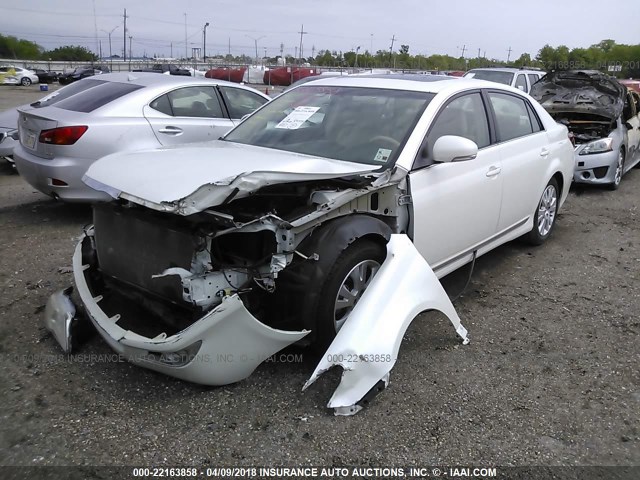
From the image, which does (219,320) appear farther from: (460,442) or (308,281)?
(460,442)

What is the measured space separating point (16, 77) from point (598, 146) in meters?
40.0

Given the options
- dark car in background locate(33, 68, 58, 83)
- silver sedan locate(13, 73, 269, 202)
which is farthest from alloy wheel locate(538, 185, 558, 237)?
dark car in background locate(33, 68, 58, 83)

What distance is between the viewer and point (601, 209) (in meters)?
7.53

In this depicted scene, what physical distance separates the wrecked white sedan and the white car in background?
40.2 metres

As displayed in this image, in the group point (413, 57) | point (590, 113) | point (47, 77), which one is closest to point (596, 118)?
point (590, 113)

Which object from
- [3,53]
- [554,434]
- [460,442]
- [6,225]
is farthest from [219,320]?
[3,53]

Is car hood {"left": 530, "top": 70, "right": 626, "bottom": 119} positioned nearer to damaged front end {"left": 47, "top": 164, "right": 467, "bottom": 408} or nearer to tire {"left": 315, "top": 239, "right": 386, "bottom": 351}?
damaged front end {"left": 47, "top": 164, "right": 467, "bottom": 408}

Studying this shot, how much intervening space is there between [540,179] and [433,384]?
278 centimetres

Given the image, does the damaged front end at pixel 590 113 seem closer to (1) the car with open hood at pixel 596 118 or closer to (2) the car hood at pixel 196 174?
(1) the car with open hood at pixel 596 118

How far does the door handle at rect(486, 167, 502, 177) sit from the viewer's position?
4.25 meters

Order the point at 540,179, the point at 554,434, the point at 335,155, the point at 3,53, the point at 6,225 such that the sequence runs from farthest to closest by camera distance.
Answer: the point at 3,53
the point at 6,225
the point at 540,179
the point at 335,155
the point at 554,434

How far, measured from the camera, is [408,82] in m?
4.23

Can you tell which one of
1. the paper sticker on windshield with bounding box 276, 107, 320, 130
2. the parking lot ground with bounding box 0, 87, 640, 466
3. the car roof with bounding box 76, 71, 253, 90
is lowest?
the parking lot ground with bounding box 0, 87, 640, 466

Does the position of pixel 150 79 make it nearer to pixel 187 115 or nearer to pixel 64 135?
pixel 187 115
